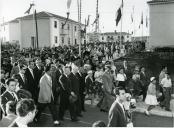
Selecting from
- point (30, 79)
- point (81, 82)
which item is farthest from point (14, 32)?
point (30, 79)

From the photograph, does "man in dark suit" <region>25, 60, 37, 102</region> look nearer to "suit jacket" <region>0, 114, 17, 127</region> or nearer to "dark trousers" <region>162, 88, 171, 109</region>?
"dark trousers" <region>162, 88, 171, 109</region>

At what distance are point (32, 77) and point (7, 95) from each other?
3160 mm

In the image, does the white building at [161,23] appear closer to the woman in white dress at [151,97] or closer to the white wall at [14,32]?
the woman in white dress at [151,97]

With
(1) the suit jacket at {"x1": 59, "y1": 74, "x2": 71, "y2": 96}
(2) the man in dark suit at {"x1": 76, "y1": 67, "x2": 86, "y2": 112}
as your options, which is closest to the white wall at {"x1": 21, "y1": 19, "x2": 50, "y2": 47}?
(2) the man in dark suit at {"x1": 76, "y1": 67, "x2": 86, "y2": 112}

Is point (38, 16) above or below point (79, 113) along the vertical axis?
above

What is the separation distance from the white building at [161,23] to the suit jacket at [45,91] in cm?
2587

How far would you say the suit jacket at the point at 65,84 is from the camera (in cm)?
897

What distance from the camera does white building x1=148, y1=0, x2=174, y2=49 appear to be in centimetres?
3309

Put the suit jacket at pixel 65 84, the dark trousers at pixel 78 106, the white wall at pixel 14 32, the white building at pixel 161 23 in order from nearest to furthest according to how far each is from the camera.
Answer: the suit jacket at pixel 65 84
the dark trousers at pixel 78 106
the white building at pixel 161 23
the white wall at pixel 14 32

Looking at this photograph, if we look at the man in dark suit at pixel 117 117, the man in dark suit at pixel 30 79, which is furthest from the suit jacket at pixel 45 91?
the man in dark suit at pixel 117 117

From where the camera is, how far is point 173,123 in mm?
9523

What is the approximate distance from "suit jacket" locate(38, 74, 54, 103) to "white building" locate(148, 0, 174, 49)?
25.9 meters

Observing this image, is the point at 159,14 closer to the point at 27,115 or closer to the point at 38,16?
the point at 38,16

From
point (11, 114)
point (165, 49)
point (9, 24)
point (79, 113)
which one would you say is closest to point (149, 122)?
point (79, 113)
